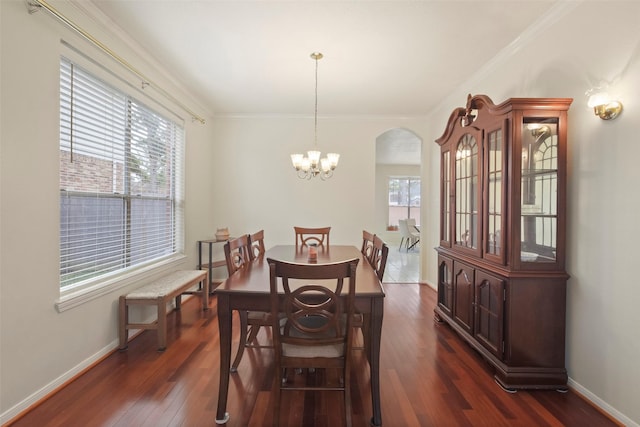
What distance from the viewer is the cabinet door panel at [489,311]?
6.85ft

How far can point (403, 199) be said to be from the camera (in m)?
9.80

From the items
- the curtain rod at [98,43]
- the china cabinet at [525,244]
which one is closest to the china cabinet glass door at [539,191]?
the china cabinet at [525,244]

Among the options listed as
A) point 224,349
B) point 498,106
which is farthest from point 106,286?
point 498,106

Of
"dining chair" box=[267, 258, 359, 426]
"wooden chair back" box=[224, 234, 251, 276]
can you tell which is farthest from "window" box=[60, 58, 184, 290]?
"dining chair" box=[267, 258, 359, 426]

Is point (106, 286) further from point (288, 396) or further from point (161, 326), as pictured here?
point (288, 396)

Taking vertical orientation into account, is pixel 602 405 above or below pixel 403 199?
below

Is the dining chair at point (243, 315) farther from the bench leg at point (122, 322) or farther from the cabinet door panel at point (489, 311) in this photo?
the cabinet door panel at point (489, 311)

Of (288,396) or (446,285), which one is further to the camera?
(446,285)

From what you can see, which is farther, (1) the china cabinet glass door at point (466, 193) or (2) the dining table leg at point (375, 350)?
(1) the china cabinet glass door at point (466, 193)

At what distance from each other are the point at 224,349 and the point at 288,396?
57 centimetres

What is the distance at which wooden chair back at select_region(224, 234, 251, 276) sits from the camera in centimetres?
210

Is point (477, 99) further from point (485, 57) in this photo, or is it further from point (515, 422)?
point (515, 422)

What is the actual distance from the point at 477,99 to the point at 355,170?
241 cm

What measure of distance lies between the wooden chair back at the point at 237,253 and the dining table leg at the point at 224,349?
44cm
